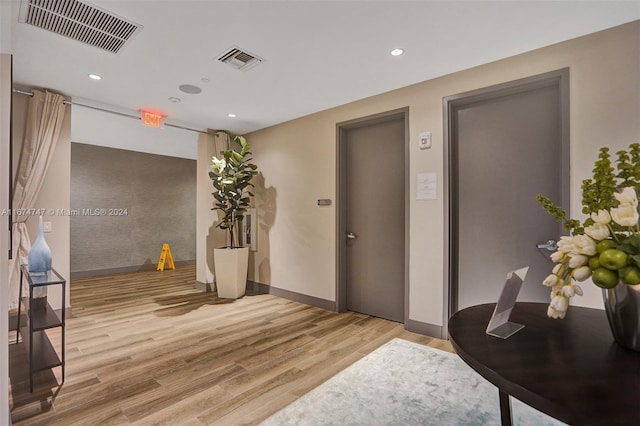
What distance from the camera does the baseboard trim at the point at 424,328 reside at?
3.10 m

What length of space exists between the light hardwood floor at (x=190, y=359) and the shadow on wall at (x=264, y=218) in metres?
0.61

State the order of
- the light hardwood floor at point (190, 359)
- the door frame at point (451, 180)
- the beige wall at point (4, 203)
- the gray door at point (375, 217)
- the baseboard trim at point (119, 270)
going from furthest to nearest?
the baseboard trim at point (119, 270) < the gray door at point (375, 217) < the door frame at point (451, 180) < the light hardwood floor at point (190, 359) < the beige wall at point (4, 203)

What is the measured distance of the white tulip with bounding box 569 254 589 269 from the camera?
3.18 feet

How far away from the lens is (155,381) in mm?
2295

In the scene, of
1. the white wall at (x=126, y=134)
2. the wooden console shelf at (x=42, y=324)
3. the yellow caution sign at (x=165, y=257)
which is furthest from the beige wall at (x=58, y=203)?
the yellow caution sign at (x=165, y=257)

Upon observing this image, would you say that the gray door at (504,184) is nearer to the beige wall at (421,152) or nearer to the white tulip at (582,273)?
the beige wall at (421,152)

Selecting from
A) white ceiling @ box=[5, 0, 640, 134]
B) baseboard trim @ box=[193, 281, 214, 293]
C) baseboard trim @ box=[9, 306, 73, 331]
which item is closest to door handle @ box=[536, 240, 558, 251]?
white ceiling @ box=[5, 0, 640, 134]

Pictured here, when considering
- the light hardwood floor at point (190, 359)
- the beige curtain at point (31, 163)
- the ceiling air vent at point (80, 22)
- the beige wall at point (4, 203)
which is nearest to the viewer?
the beige wall at point (4, 203)

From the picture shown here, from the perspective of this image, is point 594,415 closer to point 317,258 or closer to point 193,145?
point 317,258

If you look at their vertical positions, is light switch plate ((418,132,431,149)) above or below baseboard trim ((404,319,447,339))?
above

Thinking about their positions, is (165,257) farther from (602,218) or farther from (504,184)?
(602,218)

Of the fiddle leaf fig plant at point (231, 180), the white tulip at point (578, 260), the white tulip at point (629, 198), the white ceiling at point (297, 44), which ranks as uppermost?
the white ceiling at point (297, 44)

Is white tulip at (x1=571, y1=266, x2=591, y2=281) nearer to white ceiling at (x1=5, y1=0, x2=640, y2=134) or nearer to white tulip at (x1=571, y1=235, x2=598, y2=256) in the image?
white tulip at (x1=571, y1=235, x2=598, y2=256)

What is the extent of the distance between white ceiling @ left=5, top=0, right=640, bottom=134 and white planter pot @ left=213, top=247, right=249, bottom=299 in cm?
219
